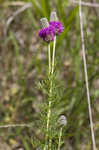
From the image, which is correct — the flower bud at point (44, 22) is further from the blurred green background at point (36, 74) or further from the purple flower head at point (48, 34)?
the blurred green background at point (36, 74)

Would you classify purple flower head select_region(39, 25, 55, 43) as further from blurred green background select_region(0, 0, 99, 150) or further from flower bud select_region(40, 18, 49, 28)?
blurred green background select_region(0, 0, 99, 150)

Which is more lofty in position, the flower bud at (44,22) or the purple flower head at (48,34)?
the flower bud at (44,22)

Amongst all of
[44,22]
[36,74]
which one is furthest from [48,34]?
[36,74]

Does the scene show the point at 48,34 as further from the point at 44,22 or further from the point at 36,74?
the point at 36,74

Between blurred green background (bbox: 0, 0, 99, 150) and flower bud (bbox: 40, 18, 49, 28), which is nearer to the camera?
flower bud (bbox: 40, 18, 49, 28)

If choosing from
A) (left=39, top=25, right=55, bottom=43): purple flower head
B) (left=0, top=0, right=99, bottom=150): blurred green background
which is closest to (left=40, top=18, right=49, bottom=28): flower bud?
(left=39, top=25, right=55, bottom=43): purple flower head

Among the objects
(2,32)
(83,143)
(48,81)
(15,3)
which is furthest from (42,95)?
(48,81)

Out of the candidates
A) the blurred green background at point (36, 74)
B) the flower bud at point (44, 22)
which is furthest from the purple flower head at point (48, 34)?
the blurred green background at point (36, 74)

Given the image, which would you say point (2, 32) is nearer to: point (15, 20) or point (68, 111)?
point (15, 20)
